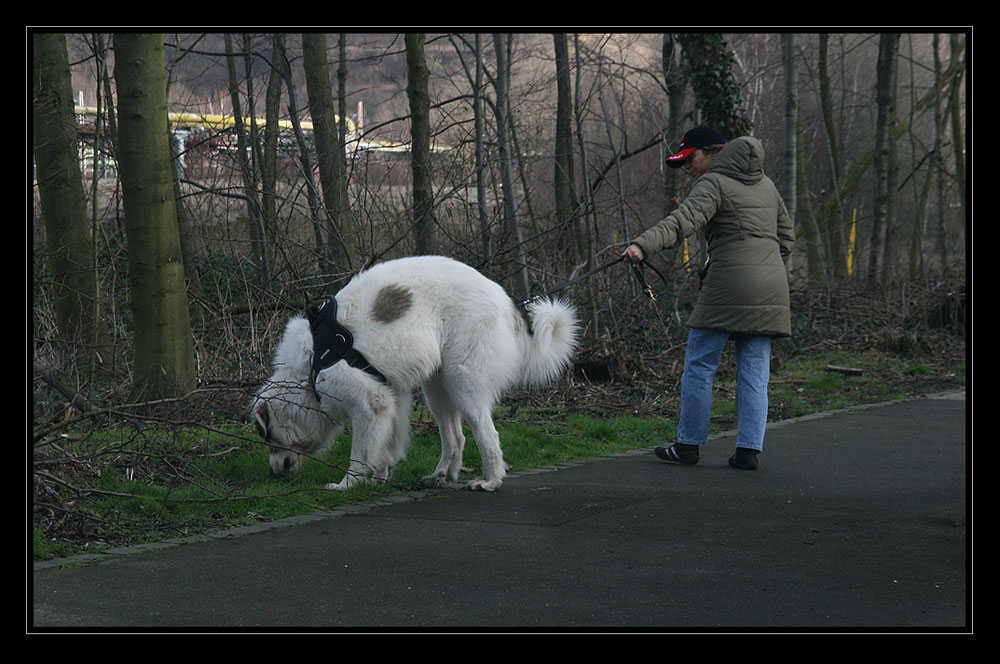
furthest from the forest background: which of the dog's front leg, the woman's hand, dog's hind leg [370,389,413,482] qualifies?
the woman's hand

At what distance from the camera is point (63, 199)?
423 inches

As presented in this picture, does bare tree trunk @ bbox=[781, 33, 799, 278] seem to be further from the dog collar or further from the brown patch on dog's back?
the dog collar

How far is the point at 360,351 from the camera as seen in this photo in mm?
6770

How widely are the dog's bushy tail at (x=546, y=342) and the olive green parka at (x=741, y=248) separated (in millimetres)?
1027

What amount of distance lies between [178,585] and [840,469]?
4779 millimetres

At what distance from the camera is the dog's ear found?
23.1 ft

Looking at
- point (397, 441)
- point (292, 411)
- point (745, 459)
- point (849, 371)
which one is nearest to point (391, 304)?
point (397, 441)

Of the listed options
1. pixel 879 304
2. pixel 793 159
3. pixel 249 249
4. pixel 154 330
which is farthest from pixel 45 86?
pixel 879 304

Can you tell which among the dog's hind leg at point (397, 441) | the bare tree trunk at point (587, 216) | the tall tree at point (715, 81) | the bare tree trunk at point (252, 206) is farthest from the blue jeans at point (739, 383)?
the tall tree at point (715, 81)

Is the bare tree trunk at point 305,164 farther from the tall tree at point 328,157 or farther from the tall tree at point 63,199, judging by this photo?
the tall tree at point 63,199

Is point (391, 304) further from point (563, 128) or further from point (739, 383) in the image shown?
point (563, 128)

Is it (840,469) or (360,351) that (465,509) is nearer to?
(360,351)

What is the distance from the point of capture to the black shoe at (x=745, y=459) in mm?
7543

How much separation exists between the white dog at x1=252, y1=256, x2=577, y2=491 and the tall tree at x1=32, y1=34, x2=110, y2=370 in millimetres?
4172
